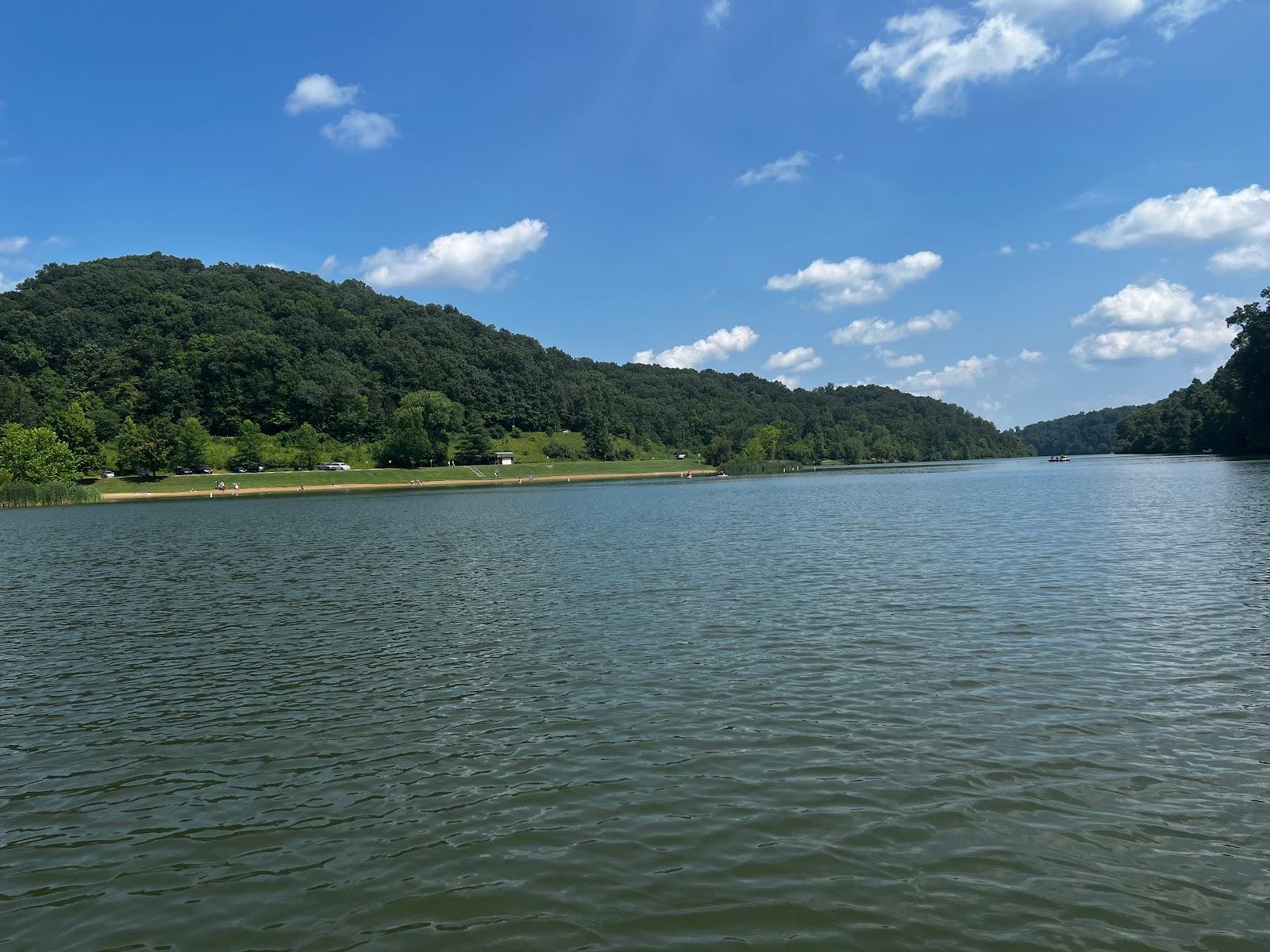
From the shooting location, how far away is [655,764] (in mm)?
12250

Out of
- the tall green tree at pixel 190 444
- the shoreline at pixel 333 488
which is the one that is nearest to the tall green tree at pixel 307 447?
the tall green tree at pixel 190 444

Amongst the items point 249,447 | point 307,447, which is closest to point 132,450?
point 249,447

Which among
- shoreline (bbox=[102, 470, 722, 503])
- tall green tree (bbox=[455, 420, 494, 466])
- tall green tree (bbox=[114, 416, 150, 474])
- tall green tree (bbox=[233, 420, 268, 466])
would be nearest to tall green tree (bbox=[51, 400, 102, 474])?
tall green tree (bbox=[114, 416, 150, 474])

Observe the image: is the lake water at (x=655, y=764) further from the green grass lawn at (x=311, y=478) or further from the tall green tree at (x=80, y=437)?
the tall green tree at (x=80, y=437)

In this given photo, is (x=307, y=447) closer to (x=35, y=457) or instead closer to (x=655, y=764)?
(x=35, y=457)

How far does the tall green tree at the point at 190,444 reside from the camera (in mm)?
157500

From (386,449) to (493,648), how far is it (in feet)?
580

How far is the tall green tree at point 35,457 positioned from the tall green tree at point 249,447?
34.2 m

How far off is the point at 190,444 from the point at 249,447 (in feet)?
51.1

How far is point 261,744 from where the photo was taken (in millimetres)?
13898

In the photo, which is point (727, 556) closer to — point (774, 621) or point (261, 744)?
point (774, 621)

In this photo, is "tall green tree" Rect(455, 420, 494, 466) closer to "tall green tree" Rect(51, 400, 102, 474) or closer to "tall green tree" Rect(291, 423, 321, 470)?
"tall green tree" Rect(291, 423, 321, 470)

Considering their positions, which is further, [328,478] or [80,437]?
[80,437]

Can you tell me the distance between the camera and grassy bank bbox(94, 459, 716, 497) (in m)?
141
